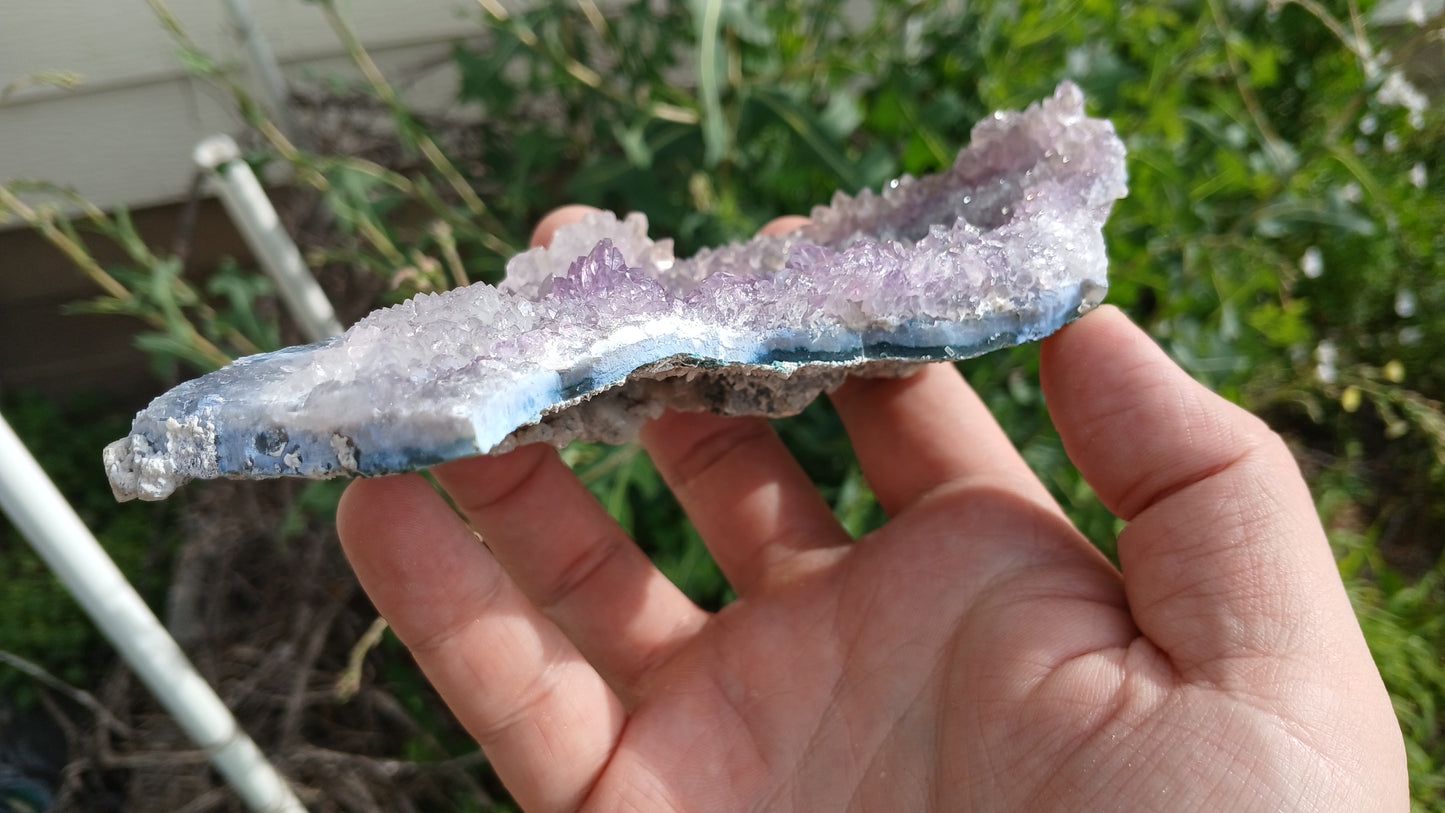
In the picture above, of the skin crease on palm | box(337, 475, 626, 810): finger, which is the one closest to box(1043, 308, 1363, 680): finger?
the skin crease on palm

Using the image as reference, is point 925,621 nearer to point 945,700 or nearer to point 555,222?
point 945,700

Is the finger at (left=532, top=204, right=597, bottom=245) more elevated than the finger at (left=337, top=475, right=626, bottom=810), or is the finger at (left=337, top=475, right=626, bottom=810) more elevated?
the finger at (left=532, top=204, right=597, bottom=245)

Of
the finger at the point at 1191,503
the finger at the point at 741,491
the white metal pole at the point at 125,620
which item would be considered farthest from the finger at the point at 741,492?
the white metal pole at the point at 125,620

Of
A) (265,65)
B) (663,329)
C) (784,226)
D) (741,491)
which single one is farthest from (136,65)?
(663,329)

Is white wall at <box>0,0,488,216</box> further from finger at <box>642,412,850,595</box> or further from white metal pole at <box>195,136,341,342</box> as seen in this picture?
finger at <box>642,412,850,595</box>

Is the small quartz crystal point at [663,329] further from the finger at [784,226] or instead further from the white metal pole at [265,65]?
the white metal pole at [265,65]

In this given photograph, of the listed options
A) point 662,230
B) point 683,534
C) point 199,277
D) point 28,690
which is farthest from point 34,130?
point 683,534

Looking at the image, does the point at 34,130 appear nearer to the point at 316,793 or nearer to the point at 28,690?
the point at 28,690
